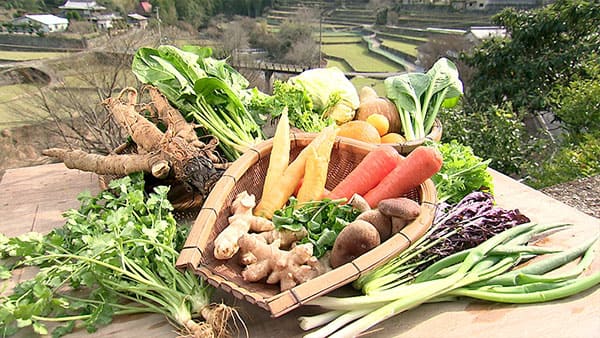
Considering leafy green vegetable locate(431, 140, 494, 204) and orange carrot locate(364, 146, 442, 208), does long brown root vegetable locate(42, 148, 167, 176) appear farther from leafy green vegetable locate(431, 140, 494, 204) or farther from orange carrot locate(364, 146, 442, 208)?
leafy green vegetable locate(431, 140, 494, 204)

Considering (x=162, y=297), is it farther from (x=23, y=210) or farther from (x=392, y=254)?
(x=23, y=210)

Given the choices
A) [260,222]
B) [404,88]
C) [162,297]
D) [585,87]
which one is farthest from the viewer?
[585,87]

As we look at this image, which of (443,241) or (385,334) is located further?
(443,241)

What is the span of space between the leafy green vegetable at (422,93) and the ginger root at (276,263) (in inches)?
51.4

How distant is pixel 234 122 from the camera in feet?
6.75

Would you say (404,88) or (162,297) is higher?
(404,88)

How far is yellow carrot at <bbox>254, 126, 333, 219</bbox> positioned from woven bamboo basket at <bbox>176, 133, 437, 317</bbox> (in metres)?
0.11

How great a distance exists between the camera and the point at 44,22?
1964 cm

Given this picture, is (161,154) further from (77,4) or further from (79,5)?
(77,4)

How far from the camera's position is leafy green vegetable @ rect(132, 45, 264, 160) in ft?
6.41

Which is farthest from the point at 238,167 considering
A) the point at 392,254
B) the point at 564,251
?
the point at 564,251

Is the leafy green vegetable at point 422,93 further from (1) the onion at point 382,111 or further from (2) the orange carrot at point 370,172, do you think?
(2) the orange carrot at point 370,172

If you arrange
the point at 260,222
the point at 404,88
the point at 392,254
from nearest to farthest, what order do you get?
the point at 392,254
the point at 260,222
the point at 404,88

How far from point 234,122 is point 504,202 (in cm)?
147
